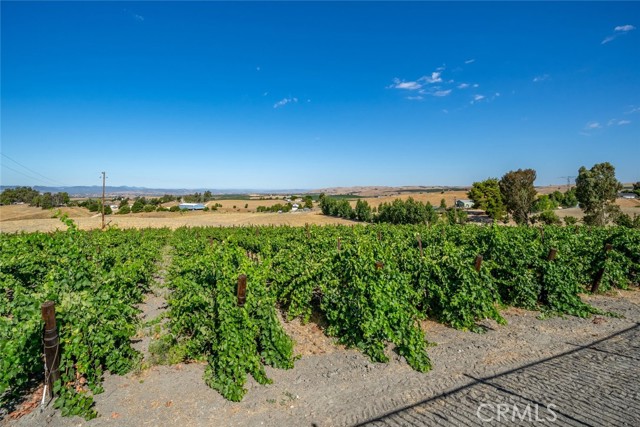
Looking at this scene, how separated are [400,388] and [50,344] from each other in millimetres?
4920

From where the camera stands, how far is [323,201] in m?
65.2

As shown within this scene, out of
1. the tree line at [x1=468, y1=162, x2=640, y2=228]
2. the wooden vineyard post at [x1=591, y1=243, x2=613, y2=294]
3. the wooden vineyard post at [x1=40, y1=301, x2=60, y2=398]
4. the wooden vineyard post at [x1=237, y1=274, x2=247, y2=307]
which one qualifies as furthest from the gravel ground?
the tree line at [x1=468, y1=162, x2=640, y2=228]

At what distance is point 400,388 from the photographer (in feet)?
15.7

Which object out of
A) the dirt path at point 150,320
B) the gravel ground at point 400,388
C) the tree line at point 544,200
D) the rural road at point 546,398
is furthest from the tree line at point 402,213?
the dirt path at point 150,320

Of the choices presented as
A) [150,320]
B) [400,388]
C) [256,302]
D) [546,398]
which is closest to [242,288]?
[256,302]

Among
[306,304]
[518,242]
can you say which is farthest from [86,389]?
[518,242]

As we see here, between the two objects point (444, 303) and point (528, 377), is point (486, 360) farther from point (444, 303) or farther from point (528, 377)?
point (444, 303)

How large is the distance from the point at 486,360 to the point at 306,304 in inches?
147

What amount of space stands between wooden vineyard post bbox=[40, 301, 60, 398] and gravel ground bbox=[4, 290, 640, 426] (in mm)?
460

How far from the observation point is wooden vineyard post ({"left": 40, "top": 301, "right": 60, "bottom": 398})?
13.8 ft

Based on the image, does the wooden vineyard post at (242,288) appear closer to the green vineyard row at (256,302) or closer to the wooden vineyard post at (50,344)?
the green vineyard row at (256,302)

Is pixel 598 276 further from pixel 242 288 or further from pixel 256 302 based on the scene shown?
pixel 242 288

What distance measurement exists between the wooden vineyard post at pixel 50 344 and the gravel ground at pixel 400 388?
1.51ft

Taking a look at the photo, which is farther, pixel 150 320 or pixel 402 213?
pixel 402 213
